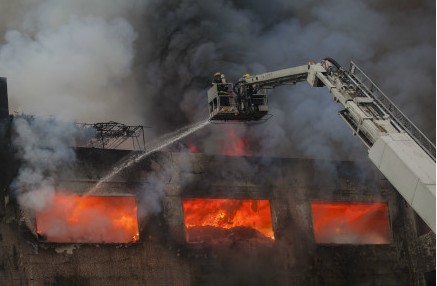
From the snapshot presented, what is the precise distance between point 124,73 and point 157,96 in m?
2.19

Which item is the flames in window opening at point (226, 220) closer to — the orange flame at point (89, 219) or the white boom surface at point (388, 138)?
the orange flame at point (89, 219)

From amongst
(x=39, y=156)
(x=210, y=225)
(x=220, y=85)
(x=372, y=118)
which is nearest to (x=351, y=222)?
(x=210, y=225)

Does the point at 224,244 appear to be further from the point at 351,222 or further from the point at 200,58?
the point at 200,58

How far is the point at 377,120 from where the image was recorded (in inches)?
522

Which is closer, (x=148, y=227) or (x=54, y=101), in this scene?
(x=148, y=227)

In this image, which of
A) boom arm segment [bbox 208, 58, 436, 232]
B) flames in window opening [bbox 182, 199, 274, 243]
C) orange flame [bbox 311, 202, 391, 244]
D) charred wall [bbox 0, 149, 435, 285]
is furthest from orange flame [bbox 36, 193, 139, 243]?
orange flame [bbox 311, 202, 391, 244]

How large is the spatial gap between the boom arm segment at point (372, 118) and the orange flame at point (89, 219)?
12.6 ft

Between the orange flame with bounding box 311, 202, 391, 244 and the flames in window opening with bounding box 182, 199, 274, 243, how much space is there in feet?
6.39

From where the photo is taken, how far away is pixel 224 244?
1980 cm

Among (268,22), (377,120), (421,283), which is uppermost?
(268,22)

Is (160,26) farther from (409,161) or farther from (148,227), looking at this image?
(409,161)

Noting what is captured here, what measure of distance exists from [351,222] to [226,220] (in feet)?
15.6

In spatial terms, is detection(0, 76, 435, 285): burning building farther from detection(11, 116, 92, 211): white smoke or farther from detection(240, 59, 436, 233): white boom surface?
detection(240, 59, 436, 233): white boom surface

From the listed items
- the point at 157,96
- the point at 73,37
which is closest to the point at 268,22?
the point at 157,96
